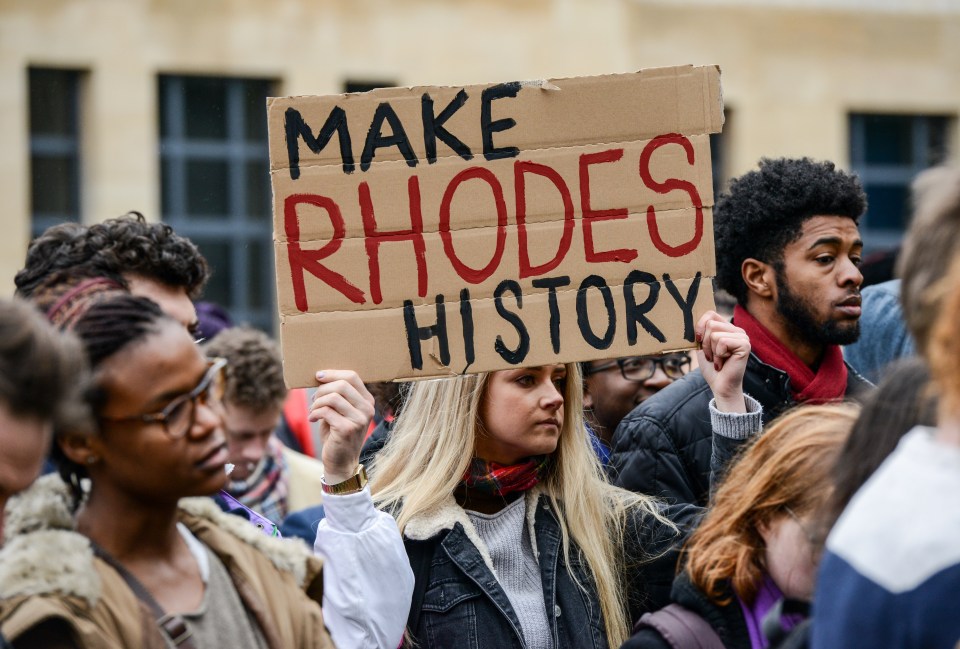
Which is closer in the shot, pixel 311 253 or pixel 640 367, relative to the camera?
pixel 311 253

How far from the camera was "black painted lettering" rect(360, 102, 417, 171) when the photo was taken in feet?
11.4

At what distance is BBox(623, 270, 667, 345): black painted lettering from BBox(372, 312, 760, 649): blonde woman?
13 centimetres

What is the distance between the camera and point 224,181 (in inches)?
535

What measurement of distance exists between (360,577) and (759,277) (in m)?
1.90

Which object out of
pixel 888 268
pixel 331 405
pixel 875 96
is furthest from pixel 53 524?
pixel 875 96

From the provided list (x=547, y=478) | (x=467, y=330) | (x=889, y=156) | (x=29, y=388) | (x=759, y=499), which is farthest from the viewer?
(x=889, y=156)

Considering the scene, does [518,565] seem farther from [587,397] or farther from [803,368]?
[587,397]

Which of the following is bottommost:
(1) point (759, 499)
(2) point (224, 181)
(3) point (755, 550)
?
(3) point (755, 550)

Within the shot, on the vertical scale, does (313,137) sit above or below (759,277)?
above

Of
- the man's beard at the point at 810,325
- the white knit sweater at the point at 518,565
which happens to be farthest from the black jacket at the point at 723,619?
the man's beard at the point at 810,325

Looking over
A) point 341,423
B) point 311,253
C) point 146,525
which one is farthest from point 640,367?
point 146,525

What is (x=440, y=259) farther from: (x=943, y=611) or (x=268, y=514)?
(x=268, y=514)

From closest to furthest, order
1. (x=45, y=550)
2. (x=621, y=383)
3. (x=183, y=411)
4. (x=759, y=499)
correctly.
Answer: (x=45, y=550) → (x=183, y=411) → (x=759, y=499) → (x=621, y=383)

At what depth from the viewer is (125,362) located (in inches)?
93.3
